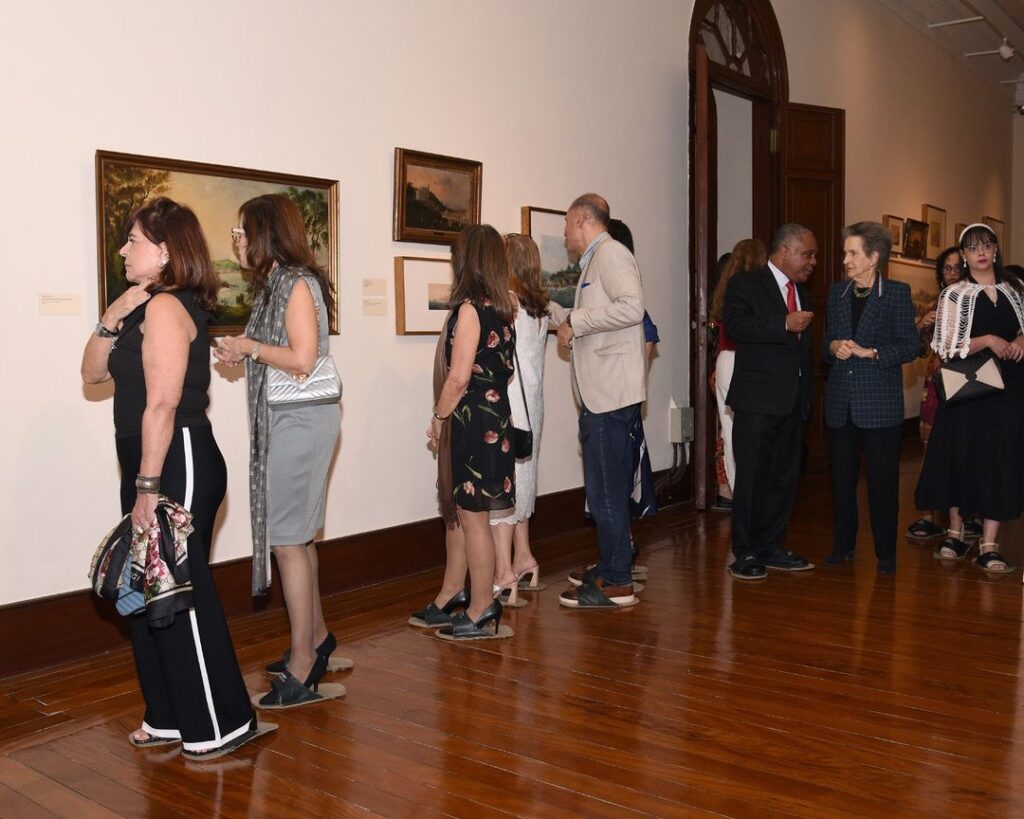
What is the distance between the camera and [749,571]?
561 centimetres

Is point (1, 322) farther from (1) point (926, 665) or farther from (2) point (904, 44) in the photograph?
(2) point (904, 44)

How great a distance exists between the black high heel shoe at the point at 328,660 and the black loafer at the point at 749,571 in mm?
2271

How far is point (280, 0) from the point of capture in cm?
501

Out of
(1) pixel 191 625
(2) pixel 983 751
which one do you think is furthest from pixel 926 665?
(1) pixel 191 625

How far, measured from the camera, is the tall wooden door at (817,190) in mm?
8961

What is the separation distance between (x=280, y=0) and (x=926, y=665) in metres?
4.01

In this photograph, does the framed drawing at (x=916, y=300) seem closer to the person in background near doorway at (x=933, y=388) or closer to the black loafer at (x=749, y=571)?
the person in background near doorway at (x=933, y=388)

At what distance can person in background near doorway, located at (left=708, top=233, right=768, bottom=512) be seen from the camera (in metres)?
6.36

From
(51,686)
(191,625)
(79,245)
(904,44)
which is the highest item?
(904,44)

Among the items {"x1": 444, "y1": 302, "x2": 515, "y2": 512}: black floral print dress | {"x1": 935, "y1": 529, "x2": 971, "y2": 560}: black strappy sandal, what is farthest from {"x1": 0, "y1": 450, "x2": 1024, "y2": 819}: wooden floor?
{"x1": 935, "y1": 529, "x2": 971, "y2": 560}: black strappy sandal

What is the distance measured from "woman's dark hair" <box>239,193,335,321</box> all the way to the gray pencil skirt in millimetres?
462

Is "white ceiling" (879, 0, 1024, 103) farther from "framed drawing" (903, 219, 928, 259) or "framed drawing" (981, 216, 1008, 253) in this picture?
"framed drawing" (903, 219, 928, 259)

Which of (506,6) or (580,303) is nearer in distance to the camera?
(580,303)

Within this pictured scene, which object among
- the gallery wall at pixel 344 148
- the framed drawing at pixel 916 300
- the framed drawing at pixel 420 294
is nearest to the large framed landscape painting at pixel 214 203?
the gallery wall at pixel 344 148
